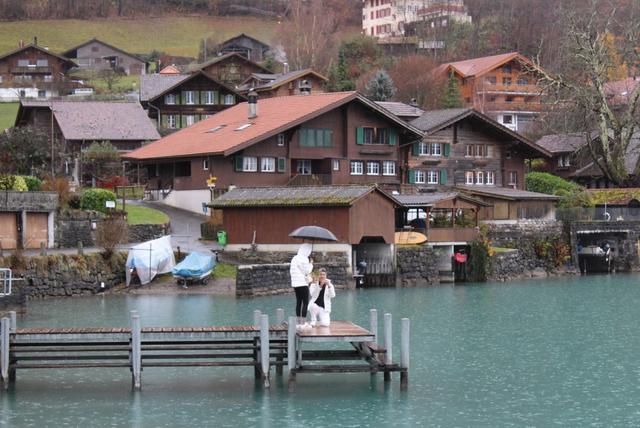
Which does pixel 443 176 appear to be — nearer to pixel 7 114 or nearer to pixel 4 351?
pixel 7 114

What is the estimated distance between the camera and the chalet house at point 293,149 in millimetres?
66562

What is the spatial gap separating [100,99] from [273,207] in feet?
164

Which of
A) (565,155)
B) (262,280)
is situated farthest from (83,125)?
(262,280)

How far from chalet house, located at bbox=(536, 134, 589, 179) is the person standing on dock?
57520 millimetres

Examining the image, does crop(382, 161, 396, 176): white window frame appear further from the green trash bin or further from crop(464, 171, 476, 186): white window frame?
the green trash bin

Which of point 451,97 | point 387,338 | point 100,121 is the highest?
point 451,97

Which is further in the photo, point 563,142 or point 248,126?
point 563,142

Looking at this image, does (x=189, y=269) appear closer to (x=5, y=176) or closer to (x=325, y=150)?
(x=5, y=176)

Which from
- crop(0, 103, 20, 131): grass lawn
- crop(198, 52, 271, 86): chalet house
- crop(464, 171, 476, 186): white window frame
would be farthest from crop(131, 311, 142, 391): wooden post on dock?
crop(198, 52, 271, 86): chalet house

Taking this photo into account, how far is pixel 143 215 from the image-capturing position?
6106cm

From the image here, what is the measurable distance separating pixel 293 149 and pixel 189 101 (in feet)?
87.5

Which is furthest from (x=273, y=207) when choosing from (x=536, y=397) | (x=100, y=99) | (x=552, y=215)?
(x=100, y=99)

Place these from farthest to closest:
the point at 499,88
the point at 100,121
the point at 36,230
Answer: the point at 499,88
the point at 100,121
the point at 36,230

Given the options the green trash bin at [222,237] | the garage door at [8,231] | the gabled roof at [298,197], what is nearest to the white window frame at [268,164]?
the gabled roof at [298,197]
